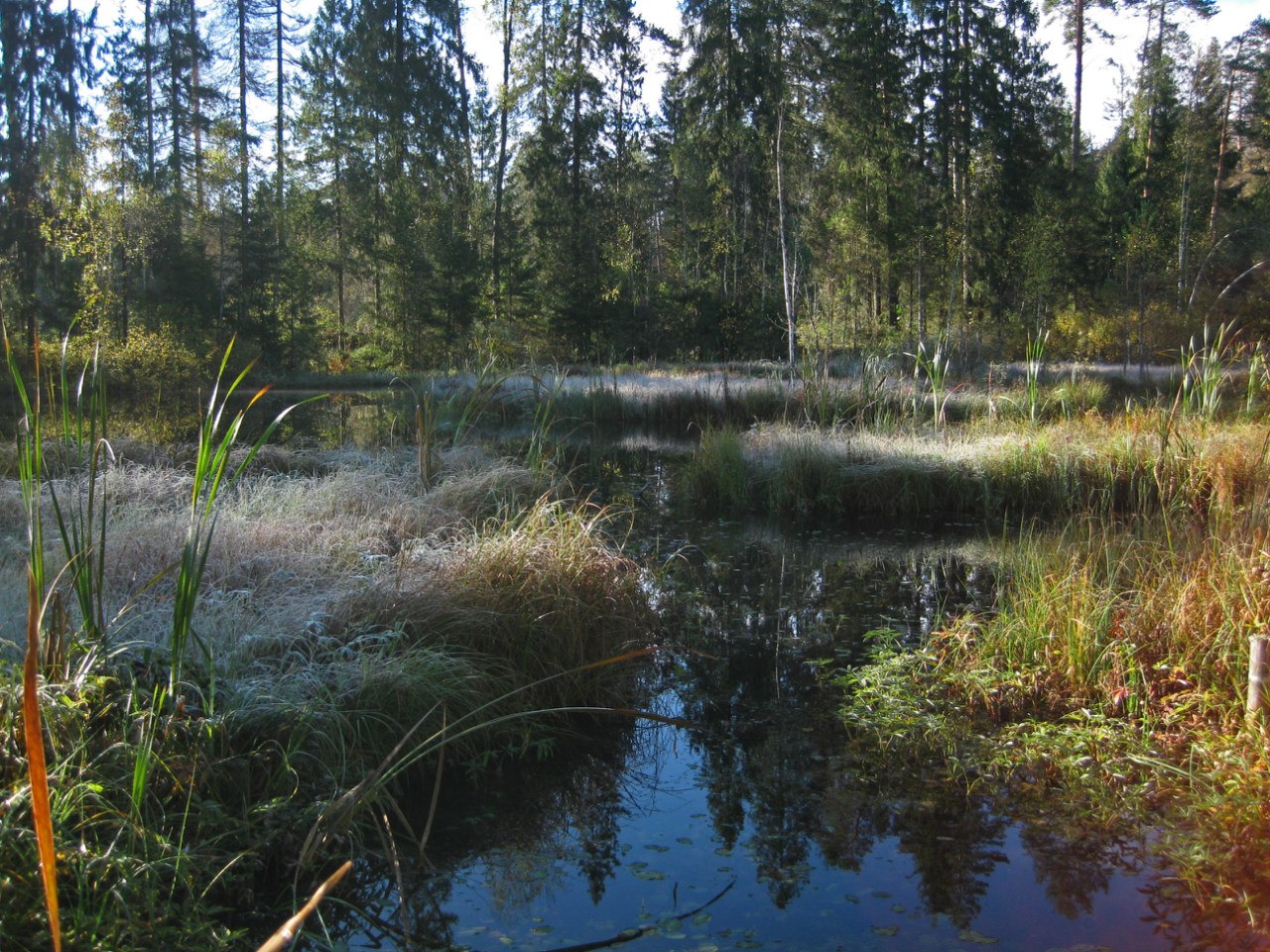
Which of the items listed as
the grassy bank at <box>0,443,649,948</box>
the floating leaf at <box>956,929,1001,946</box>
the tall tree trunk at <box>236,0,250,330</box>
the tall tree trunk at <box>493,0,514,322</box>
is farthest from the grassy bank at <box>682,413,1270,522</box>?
the tall tree trunk at <box>493,0,514,322</box>

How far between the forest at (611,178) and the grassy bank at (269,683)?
17382 millimetres

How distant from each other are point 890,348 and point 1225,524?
14.5 metres

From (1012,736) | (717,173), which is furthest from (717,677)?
(717,173)

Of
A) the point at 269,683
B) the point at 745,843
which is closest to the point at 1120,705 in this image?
the point at 745,843

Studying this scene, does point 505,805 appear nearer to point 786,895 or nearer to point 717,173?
point 786,895

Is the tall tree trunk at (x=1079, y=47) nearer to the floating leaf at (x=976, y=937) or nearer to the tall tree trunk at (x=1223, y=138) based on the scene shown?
the tall tree trunk at (x=1223, y=138)

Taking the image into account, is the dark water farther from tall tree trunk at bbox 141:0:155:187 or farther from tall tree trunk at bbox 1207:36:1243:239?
tall tree trunk at bbox 1207:36:1243:239

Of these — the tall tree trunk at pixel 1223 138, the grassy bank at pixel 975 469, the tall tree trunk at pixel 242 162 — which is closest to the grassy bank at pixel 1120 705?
the grassy bank at pixel 975 469

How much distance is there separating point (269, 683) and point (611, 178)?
2615 cm

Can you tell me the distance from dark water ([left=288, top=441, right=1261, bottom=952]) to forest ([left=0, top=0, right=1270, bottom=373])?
18472 millimetres

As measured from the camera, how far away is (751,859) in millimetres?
3117

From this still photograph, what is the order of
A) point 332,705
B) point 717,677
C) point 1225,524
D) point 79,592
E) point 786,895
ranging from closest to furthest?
point 79,592 < point 786,895 < point 332,705 < point 717,677 < point 1225,524

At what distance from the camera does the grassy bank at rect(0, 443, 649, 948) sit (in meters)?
2.44

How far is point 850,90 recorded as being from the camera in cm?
2473
